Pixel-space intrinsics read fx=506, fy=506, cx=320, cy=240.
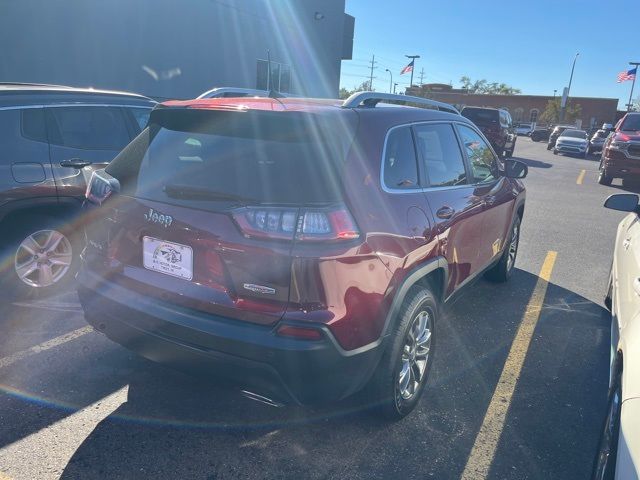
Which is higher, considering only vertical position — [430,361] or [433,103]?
[433,103]

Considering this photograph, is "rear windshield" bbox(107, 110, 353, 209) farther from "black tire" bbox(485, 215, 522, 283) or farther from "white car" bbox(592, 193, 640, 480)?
"black tire" bbox(485, 215, 522, 283)

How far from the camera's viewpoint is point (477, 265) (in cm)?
410

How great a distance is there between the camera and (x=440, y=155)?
349cm

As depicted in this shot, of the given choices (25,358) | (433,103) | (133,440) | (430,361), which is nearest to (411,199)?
(430,361)

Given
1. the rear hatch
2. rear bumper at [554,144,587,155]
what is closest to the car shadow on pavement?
the rear hatch

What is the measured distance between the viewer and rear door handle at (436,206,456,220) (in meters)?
3.11

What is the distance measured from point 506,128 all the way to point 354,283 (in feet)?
65.5

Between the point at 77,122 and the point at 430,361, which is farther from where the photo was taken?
the point at 77,122

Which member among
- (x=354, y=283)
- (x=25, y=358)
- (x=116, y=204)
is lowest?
(x=25, y=358)

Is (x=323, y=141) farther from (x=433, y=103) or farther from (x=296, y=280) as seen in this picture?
(x=433, y=103)

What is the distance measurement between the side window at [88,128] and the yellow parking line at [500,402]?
13.0 ft

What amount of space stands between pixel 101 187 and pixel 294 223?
1406 millimetres

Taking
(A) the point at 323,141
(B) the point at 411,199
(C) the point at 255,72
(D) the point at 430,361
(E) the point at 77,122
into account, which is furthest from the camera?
(C) the point at 255,72

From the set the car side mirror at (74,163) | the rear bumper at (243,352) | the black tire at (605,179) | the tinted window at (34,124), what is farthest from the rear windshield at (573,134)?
the rear bumper at (243,352)
